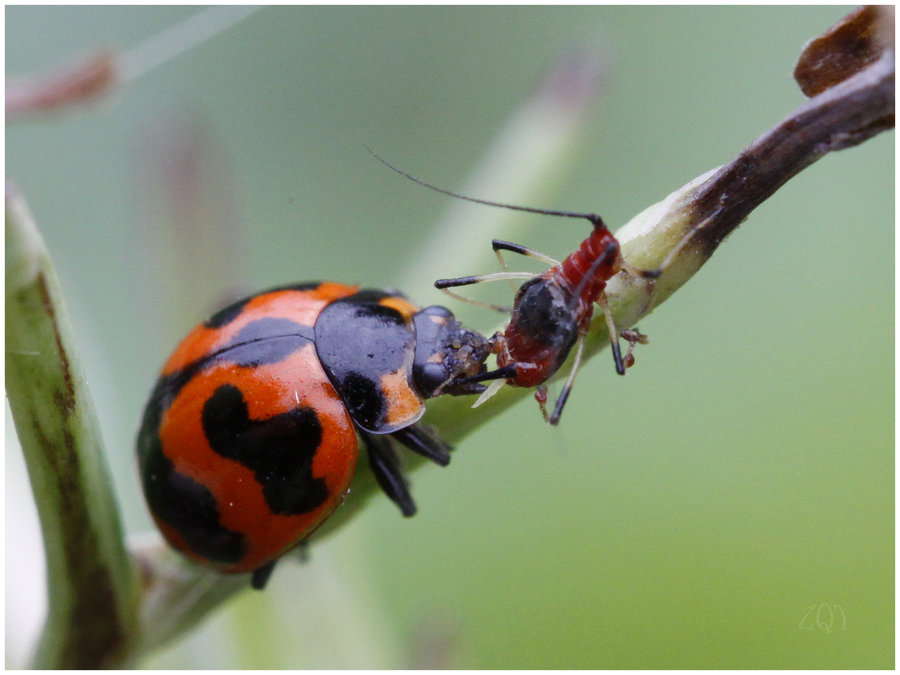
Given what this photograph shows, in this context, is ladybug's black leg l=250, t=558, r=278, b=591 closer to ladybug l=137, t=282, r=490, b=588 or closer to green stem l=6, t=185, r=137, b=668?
ladybug l=137, t=282, r=490, b=588

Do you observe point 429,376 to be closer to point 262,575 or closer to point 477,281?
point 477,281

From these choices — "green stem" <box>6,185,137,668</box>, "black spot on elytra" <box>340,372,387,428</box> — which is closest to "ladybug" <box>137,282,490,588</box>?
"black spot on elytra" <box>340,372,387,428</box>

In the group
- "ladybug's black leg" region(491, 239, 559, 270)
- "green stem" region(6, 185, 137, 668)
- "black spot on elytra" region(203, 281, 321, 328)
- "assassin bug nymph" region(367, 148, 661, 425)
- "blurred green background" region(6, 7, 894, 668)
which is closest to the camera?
"green stem" region(6, 185, 137, 668)

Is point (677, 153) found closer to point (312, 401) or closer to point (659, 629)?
point (659, 629)

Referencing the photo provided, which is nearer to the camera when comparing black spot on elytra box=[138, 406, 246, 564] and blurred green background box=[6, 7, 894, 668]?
black spot on elytra box=[138, 406, 246, 564]

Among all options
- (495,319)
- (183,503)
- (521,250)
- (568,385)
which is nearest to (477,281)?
(521,250)

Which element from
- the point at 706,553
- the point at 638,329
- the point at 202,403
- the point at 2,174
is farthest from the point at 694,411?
the point at 2,174

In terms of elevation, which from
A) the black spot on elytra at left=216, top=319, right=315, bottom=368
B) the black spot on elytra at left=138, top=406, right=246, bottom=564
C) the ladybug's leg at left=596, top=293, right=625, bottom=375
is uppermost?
the ladybug's leg at left=596, top=293, right=625, bottom=375
